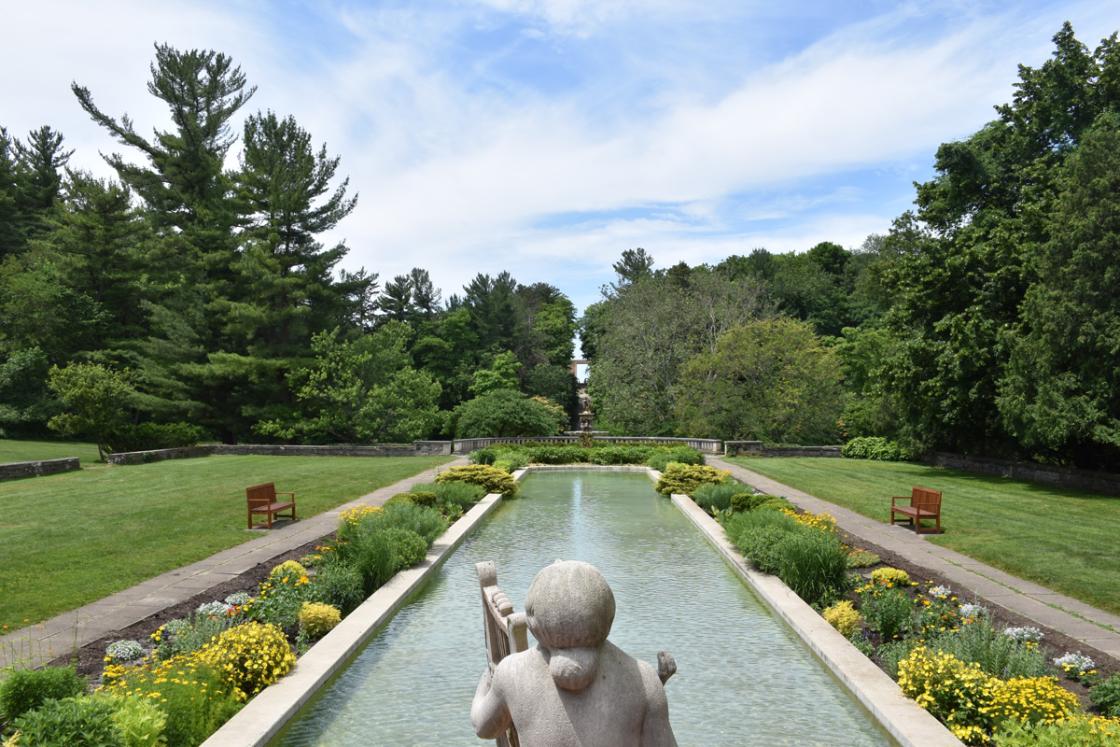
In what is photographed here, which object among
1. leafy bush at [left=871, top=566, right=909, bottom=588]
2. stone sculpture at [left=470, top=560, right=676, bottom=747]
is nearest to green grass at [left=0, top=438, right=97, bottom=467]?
leafy bush at [left=871, top=566, right=909, bottom=588]

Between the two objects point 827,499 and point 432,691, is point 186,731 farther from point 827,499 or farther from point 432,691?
point 827,499

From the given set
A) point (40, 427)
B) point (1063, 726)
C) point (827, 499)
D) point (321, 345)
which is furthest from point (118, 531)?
point (40, 427)

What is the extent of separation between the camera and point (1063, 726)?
5.02m

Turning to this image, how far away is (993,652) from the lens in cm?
733

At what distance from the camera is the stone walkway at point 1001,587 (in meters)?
9.12

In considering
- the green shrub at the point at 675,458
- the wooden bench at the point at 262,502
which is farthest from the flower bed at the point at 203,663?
the green shrub at the point at 675,458

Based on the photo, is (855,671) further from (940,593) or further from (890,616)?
(940,593)

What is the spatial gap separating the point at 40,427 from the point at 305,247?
16.9 meters

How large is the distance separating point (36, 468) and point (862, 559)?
→ 2490 centimetres

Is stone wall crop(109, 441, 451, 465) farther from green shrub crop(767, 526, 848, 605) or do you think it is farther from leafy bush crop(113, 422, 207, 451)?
green shrub crop(767, 526, 848, 605)

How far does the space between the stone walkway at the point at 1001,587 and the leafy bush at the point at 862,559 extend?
778 millimetres

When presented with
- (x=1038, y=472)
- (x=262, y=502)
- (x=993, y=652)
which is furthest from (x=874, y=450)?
(x=993, y=652)

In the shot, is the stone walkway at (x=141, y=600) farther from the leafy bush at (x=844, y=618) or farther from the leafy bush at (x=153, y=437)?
the leafy bush at (x=153, y=437)

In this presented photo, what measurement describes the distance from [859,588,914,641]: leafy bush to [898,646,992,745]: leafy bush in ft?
5.42
